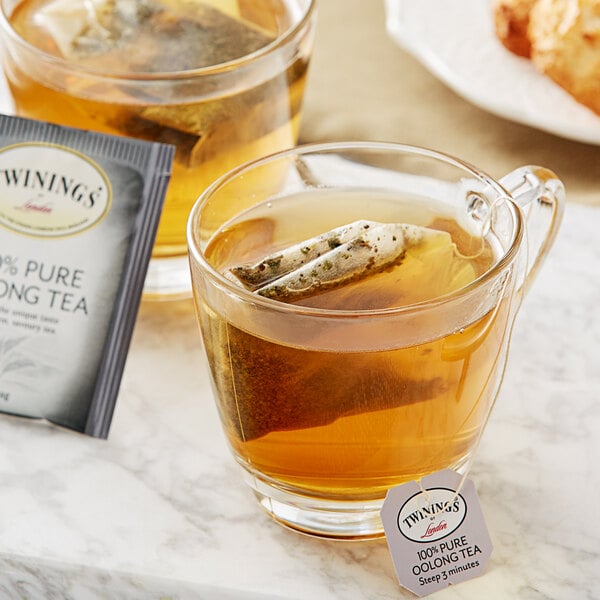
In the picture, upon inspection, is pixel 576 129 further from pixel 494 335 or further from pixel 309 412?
pixel 309 412

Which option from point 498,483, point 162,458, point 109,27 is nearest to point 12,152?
point 109,27

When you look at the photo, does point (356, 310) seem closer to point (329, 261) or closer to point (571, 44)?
point (329, 261)

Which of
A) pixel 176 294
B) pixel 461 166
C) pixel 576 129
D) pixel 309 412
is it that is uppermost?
pixel 461 166

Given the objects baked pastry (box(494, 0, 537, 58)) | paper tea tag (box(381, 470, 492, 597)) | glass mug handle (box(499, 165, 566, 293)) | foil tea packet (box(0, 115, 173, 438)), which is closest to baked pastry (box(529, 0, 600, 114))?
Answer: baked pastry (box(494, 0, 537, 58))

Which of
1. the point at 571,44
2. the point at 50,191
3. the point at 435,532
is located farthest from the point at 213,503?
the point at 571,44

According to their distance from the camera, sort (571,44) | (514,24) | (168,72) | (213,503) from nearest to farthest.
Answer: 1. (213,503)
2. (168,72)
3. (571,44)
4. (514,24)

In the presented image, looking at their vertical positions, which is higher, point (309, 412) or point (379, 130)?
point (309, 412)
